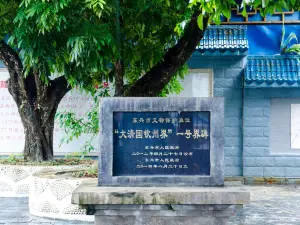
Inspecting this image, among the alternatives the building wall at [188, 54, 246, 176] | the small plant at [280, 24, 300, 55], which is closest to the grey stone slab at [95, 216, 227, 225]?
the building wall at [188, 54, 246, 176]

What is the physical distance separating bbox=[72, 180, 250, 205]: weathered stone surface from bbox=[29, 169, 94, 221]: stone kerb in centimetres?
204

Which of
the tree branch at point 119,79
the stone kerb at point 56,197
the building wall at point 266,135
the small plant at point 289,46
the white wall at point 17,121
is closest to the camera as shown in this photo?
the stone kerb at point 56,197

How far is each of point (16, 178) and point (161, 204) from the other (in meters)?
5.02

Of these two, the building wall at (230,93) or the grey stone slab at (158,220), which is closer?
the grey stone slab at (158,220)

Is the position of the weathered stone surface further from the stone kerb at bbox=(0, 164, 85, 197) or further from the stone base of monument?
the stone kerb at bbox=(0, 164, 85, 197)

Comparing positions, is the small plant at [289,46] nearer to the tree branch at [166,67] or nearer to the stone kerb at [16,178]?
the tree branch at [166,67]

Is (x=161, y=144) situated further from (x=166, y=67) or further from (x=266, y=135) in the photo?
(x=266, y=135)

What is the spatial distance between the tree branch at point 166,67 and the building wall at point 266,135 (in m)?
4.81

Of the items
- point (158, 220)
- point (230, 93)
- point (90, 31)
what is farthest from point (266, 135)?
point (158, 220)

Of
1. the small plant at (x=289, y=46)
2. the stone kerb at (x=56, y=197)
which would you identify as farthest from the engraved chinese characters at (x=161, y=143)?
the small plant at (x=289, y=46)

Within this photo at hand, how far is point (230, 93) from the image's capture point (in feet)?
40.3

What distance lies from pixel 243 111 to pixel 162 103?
22.9 feet

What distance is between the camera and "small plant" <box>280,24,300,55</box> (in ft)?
39.2

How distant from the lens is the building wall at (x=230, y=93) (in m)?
12.2
